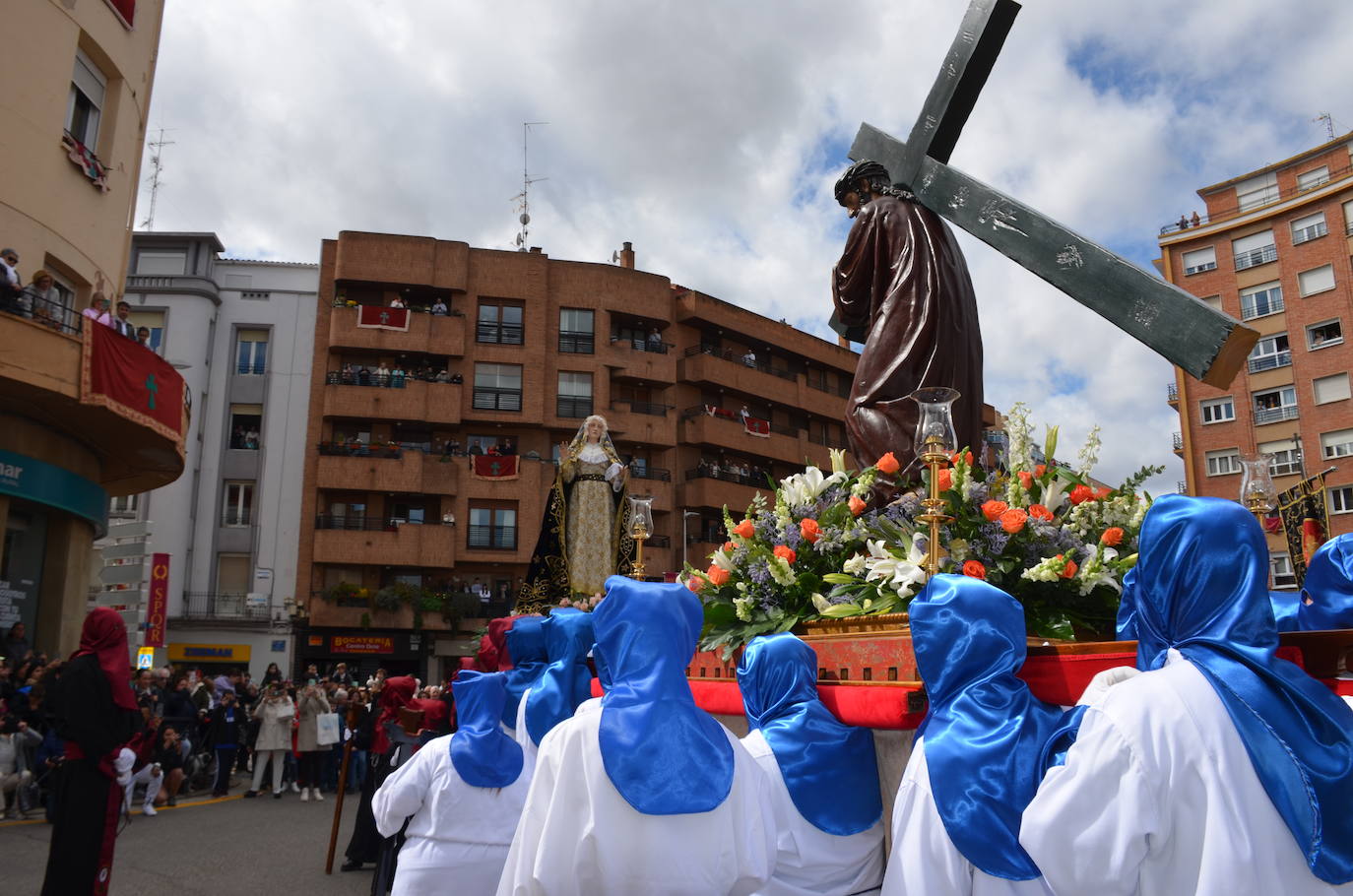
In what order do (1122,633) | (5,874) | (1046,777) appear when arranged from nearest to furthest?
(1046,777), (1122,633), (5,874)

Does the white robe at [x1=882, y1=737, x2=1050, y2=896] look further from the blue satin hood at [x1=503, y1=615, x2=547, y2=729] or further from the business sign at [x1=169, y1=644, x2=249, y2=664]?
the business sign at [x1=169, y1=644, x2=249, y2=664]

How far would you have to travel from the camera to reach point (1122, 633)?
3.14 m

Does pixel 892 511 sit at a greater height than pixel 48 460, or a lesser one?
lesser

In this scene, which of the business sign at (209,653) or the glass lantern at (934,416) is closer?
the glass lantern at (934,416)

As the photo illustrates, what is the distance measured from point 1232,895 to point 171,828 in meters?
12.8

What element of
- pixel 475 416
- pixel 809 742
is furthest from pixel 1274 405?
A: pixel 809 742

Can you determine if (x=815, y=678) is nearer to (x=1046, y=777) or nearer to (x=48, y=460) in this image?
(x=1046, y=777)

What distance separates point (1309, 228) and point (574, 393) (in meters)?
28.4

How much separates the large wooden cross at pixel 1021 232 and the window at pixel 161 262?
36.4 metres

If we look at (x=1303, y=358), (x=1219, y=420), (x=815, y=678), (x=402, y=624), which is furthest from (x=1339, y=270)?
(x=815, y=678)

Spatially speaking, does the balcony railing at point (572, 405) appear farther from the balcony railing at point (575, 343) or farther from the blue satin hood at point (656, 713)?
the blue satin hood at point (656, 713)

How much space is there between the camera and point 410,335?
37.8 meters

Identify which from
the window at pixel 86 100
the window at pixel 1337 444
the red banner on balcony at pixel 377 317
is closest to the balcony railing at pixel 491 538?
the red banner on balcony at pixel 377 317

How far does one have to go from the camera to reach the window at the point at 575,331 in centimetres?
4059
